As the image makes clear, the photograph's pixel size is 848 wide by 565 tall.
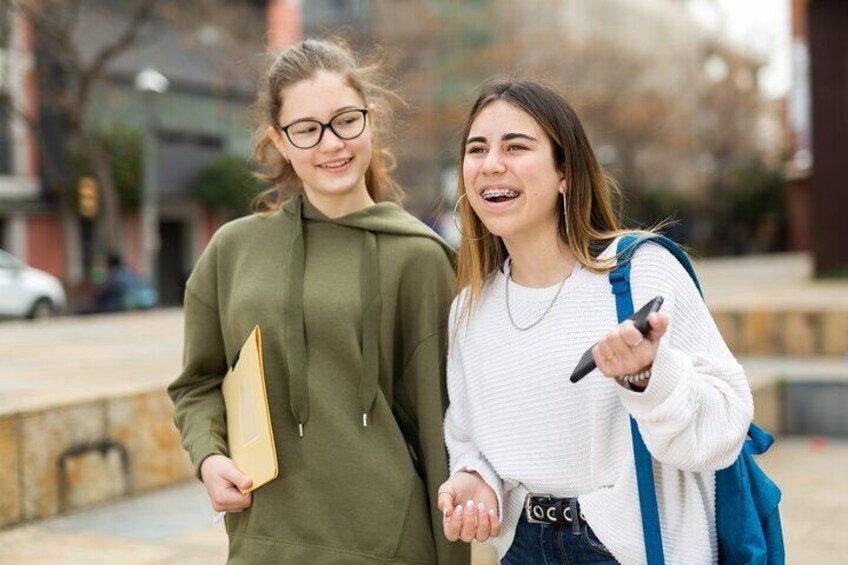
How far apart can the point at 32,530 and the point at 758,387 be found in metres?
4.36

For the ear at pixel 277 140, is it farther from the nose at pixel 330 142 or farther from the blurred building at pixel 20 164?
the blurred building at pixel 20 164

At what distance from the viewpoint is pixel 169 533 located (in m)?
4.30

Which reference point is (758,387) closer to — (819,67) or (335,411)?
(335,411)

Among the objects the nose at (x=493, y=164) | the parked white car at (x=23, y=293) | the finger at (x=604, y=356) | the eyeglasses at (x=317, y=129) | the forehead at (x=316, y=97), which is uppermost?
the forehead at (x=316, y=97)

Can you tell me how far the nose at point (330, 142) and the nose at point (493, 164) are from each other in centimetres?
40

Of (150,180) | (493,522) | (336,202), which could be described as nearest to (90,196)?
(150,180)

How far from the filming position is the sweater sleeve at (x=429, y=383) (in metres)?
2.36

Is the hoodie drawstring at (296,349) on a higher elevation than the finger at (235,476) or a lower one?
higher

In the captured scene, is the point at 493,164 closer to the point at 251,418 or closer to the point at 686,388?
the point at 686,388

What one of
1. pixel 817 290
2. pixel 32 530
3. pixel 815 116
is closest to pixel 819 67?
pixel 815 116

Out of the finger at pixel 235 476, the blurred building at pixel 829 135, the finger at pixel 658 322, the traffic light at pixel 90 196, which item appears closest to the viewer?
the finger at pixel 658 322

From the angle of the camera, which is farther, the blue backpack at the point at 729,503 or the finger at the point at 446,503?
the finger at the point at 446,503

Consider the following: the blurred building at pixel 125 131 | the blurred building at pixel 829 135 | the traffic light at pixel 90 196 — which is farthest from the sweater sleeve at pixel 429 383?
the traffic light at pixel 90 196

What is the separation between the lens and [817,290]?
1236 cm
